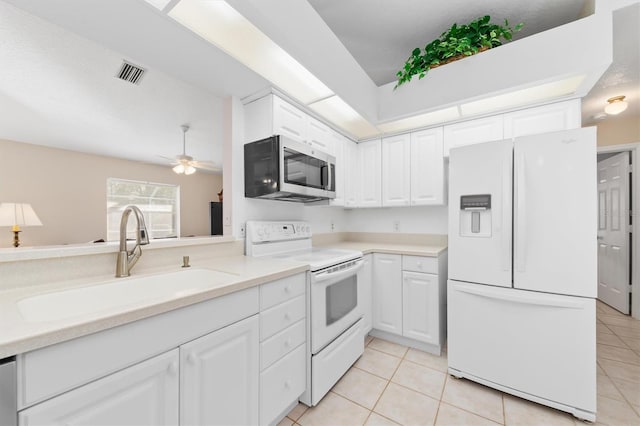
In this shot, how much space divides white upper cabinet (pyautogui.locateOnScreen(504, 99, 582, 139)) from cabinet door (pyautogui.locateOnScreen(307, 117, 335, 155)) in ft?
5.15

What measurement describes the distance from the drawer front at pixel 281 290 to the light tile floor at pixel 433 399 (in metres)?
0.76

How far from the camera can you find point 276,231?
2.10 meters

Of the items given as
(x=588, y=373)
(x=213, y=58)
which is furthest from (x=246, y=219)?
(x=588, y=373)

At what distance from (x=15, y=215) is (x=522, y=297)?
5.18m

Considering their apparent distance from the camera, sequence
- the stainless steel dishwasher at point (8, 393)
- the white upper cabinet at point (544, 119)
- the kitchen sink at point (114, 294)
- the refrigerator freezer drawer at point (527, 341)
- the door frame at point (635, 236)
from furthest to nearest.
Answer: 1. the door frame at point (635, 236)
2. the white upper cabinet at point (544, 119)
3. the refrigerator freezer drawer at point (527, 341)
4. the kitchen sink at point (114, 294)
5. the stainless steel dishwasher at point (8, 393)

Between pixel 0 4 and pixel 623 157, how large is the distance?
19.5 ft

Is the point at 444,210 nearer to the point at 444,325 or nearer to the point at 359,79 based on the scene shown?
the point at 444,325

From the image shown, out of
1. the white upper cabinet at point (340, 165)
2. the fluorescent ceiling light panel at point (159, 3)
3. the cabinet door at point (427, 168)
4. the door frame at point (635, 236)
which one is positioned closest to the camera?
the fluorescent ceiling light panel at point (159, 3)

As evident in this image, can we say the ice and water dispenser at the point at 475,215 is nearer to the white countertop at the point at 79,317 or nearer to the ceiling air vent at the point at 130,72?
the white countertop at the point at 79,317

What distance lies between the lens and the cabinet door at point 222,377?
3.18 feet

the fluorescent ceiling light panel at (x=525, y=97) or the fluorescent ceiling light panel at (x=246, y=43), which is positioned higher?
the fluorescent ceiling light panel at (x=246, y=43)

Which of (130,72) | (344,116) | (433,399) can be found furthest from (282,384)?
(130,72)

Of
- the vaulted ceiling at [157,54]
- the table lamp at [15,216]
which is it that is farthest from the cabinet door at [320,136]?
the table lamp at [15,216]

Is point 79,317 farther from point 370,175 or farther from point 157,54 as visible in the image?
point 370,175
